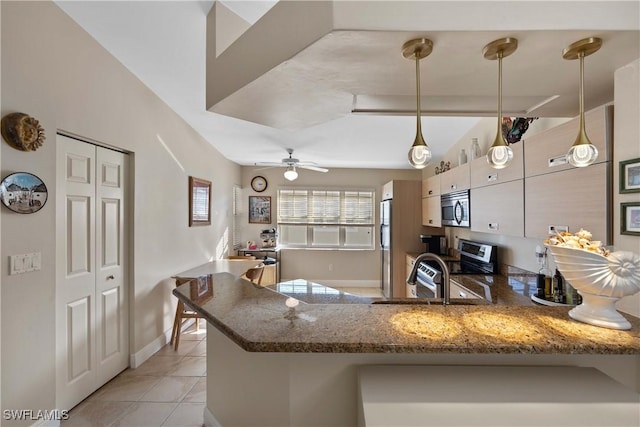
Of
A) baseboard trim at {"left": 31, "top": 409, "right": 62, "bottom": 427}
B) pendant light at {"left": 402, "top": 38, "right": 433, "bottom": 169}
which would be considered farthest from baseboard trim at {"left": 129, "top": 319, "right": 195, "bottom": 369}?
pendant light at {"left": 402, "top": 38, "right": 433, "bottom": 169}

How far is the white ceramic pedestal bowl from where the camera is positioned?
1.04m

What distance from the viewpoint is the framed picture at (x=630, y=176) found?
1260 mm

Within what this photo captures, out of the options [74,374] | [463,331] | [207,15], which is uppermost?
[207,15]

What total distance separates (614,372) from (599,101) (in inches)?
59.2

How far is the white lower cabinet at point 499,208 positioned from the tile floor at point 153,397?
279cm

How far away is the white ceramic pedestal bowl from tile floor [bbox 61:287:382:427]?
236 cm

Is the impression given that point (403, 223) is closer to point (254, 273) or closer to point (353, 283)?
point (353, 283)

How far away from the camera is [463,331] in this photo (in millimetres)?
1058

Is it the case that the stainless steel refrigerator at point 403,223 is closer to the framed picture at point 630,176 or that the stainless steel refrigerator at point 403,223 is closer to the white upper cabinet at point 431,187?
the white upper cabinet at point 431,187

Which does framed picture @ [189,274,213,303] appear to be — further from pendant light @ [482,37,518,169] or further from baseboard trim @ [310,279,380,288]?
baseboard trim @ [310,279,380,288]

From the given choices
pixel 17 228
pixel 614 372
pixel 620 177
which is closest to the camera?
pixel 614 372

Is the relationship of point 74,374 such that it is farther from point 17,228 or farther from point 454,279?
point 454,279

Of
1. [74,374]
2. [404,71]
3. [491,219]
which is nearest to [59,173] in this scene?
[74,374]

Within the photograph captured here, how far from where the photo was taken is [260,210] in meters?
5.98
